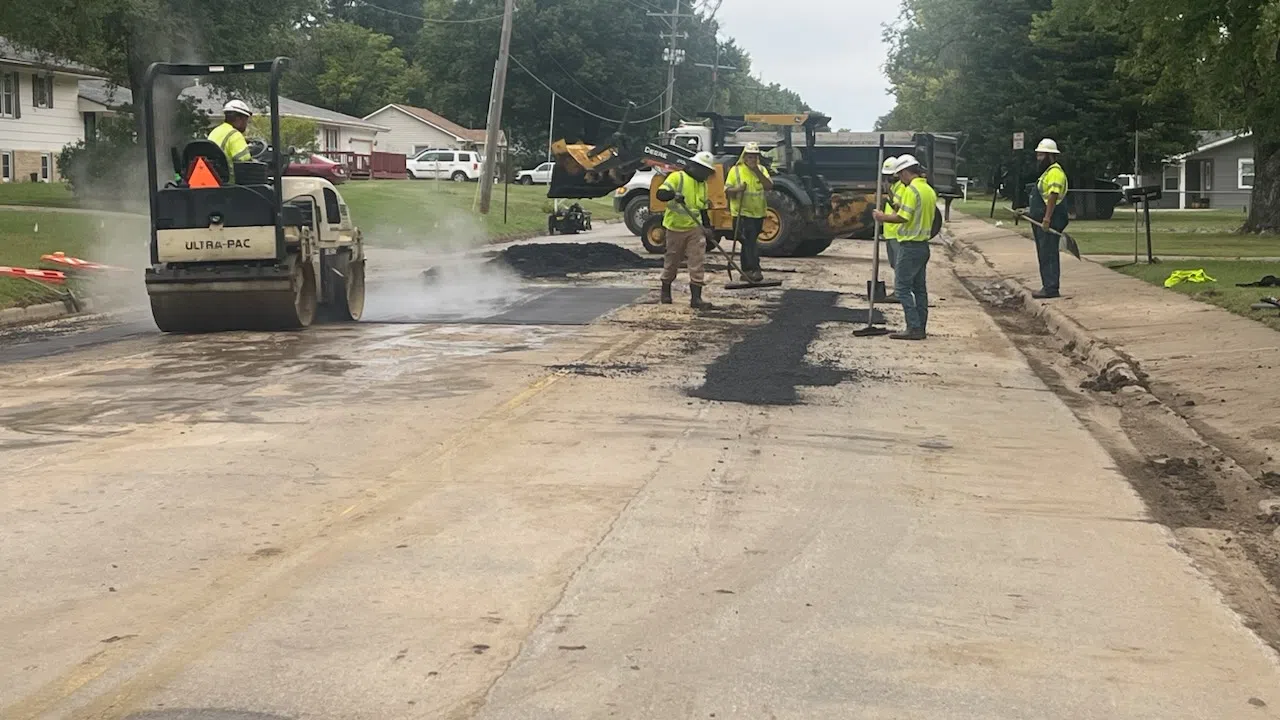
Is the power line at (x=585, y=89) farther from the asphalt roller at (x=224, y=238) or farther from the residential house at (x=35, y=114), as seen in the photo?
the asphalt roller at (x=224, y=238)

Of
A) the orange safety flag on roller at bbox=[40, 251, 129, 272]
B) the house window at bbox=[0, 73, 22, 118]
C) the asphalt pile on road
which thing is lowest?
the asphalt pile on road

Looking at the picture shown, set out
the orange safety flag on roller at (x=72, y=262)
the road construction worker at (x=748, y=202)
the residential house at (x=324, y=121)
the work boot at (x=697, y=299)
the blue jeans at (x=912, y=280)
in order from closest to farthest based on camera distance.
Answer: the blue jeans at (x=912, y=280)
the work boot at (x=697, y=299)
the orange safety flag on roller at (x=72, y=262)
the road construction worker at (x=748, y=202)
the residential house at (x=324, y=121)

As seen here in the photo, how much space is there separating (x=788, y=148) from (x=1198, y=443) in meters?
18.9

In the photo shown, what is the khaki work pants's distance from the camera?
18.8 m

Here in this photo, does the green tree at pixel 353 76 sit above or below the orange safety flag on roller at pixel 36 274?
above

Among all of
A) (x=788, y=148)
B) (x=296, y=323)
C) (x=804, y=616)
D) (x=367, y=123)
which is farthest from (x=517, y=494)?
(x=367, y=123)

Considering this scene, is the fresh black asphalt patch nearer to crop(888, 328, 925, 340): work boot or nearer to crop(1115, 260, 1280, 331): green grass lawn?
crop(888, 328, 925, 340): work boot

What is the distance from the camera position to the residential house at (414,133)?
296ft

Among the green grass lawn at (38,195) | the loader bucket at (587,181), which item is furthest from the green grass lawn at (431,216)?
the green grass lawn at (38,195)

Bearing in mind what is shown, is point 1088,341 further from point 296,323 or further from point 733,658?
point 733,658

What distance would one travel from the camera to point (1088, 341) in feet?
52.4

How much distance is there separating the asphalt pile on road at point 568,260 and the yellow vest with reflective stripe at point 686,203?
228 inches

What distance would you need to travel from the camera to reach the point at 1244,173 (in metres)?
68.9

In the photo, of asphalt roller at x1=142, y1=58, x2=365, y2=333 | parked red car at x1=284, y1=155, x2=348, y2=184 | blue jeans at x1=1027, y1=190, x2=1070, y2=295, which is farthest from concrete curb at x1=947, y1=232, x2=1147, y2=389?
parked red car at x1=284, y1=155, x2=348, y2=184
